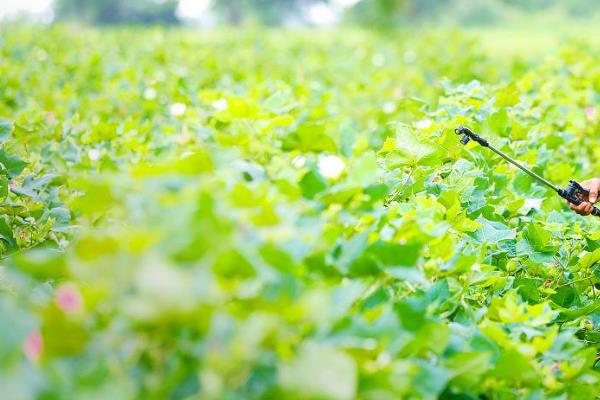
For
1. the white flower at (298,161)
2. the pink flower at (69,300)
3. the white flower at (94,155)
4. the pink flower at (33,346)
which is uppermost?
the pink flower at (69,300)

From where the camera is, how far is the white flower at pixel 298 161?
1.39 m

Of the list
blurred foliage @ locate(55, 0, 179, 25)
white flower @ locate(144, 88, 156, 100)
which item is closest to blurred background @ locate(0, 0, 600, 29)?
blurred foliage @ locate(55, 0, 179, 25)

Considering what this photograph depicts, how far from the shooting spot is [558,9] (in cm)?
2394

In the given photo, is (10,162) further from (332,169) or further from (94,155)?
(332,169)

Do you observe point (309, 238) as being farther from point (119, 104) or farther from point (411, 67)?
point (411, 67)

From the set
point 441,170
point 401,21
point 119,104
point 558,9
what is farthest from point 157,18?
point 441,170

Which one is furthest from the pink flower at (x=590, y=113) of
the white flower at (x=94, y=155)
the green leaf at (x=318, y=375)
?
the green leaf at (x=318, y=375)

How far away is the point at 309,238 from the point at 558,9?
25.3m

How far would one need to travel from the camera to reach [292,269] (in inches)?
35.5

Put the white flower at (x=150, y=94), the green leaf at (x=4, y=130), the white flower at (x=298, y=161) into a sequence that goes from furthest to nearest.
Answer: the white flower at (x=150, y=94) < the green leaf at (x=4, y=130) < the white flower at (x=298, y=161)

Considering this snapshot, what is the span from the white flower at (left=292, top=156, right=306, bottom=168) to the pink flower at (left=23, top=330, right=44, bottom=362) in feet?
2.16

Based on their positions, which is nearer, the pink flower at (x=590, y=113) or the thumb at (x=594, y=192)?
the thumb at (x=594, y=192)

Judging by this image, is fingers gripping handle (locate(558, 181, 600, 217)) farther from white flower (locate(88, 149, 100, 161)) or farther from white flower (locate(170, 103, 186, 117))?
white flower (locate(88, 149, 100, 161))

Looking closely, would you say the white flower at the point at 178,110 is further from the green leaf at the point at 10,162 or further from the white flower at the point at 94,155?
the green leaf at the point at 10,162
